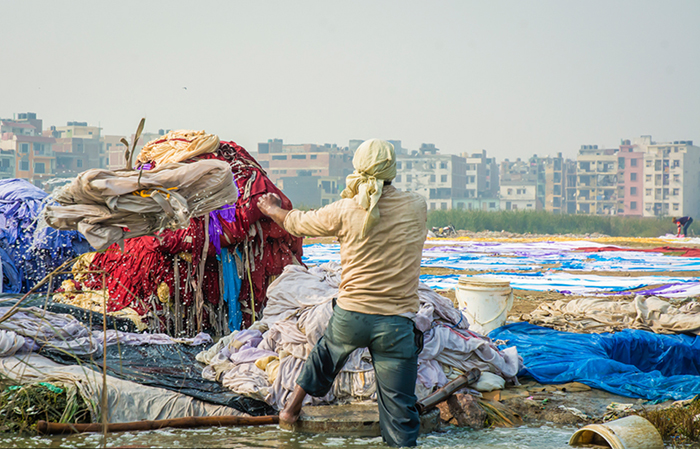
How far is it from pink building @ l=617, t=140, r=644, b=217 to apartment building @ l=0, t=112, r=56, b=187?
6089 centimetres

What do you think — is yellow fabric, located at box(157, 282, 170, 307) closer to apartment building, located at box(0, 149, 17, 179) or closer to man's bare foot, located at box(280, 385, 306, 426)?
man's bare foot, located at box(280, 385, 306, 426)

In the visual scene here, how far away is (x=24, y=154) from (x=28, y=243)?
59.8 meters

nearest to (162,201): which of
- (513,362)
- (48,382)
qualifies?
(48,382)

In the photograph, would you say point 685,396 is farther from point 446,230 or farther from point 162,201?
point 446,230

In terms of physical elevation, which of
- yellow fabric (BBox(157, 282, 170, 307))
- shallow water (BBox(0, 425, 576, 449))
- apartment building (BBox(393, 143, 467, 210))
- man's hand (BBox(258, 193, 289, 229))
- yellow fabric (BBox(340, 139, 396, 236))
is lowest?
shallow water (BBox(0, 425, 576, 449))

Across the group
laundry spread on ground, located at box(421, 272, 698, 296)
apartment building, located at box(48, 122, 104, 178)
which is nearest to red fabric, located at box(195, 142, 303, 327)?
laundry spread on ground, located at box(421, 272, 698, 296)

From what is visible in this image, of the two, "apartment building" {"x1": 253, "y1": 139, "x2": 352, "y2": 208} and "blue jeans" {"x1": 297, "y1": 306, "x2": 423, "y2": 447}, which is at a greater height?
"apartment building" {"x1": 253, "y1": 139, "x2": 352, "y2": 208}

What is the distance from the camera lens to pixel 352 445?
388 cm

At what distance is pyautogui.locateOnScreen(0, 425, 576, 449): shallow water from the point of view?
12.2 ft

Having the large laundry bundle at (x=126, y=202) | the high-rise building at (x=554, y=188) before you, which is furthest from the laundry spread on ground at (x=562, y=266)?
the high-rise building at (x=554, y=188)

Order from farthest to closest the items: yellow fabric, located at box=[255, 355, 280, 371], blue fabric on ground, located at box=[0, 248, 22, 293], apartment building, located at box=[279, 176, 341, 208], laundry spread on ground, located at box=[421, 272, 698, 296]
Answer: apartment building, located at box=[279, 176, 341, 208] < laundry spread on ground, located at box=[421, 272, 698, 296] < blue fabric on ground, located at box=[0, 248, 22, 293] < yellow fabric, located at box=[255, 355, 280, 371]

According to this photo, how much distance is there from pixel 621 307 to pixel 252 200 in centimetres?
448

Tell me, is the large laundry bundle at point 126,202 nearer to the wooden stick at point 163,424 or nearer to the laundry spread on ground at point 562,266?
the wooden stick at point 163,424

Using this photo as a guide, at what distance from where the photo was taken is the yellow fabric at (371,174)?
370 cm
